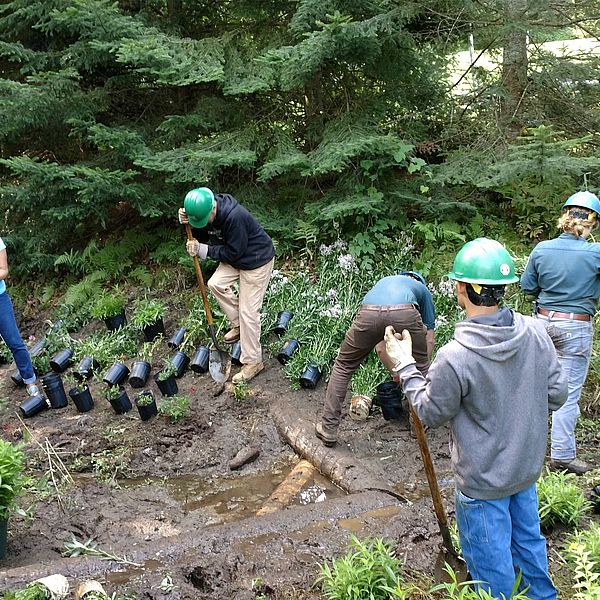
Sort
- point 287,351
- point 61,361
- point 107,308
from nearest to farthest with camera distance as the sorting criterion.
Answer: point 287,351
point 61,361
point 107,308

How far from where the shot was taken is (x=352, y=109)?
23.1 ft

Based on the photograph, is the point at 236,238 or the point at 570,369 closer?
the point at 570,369

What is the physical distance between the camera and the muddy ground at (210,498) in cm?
327

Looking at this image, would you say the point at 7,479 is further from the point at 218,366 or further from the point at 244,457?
the point at 218,366

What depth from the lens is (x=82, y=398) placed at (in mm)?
5695

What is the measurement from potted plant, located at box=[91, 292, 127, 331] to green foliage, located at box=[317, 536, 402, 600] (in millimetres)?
4614

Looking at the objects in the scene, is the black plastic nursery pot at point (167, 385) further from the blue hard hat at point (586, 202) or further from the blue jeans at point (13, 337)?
the blue hard hat at point (586, 202)

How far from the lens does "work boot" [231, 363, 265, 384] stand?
5.73 metres

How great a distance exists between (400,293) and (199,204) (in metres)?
2.07

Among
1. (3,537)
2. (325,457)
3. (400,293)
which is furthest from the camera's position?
(325,457)

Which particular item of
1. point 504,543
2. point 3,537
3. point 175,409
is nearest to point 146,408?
point 175,409

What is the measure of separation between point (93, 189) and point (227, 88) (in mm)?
1904

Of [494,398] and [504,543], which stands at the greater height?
[494,398]

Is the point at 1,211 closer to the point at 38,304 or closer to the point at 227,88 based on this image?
the point at 38,304
